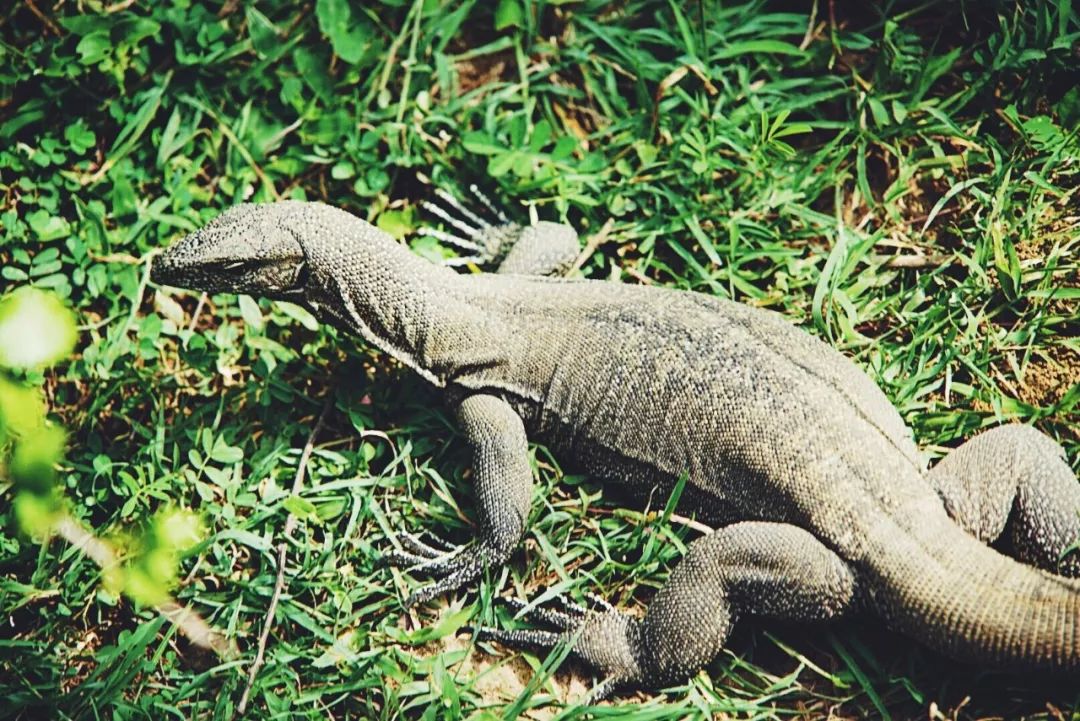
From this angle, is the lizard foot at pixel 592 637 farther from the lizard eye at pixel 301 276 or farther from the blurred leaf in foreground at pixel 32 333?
the blurred leaf in foreground at pixel 32 333

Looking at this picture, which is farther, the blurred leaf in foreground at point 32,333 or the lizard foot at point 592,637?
the lizard foot at point 592,637

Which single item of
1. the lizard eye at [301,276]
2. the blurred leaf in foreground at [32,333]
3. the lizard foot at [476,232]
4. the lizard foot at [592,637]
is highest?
the blurred leaf in foreground at [32,333]

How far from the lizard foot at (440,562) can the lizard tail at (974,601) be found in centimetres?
148

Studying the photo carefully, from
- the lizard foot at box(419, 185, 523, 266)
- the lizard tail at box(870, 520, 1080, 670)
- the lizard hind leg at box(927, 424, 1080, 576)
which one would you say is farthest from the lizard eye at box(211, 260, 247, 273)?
the lizard hind leg at box(927, 424, 1080, 576)

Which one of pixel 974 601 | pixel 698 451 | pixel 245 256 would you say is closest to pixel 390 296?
pixel 245 256

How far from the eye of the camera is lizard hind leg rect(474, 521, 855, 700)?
3.38 meters

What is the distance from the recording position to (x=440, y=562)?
156 inches

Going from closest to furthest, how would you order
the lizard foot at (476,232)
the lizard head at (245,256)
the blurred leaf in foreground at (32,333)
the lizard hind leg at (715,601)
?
the blurred leaf in foreground at (32,333)
the lizard hind leg at (715,601)
the lizard head at (245,256)
the lizard foot at (476,232)

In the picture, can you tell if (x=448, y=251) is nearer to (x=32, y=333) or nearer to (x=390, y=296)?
(x=390, y=296)

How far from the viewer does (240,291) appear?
162 inches

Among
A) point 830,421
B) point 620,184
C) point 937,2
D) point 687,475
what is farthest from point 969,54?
point 687,475

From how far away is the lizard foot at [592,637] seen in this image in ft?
11.8

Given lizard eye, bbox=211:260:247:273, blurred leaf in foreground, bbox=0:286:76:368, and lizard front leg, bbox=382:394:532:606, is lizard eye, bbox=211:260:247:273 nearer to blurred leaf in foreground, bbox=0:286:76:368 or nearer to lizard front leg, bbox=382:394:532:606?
lizard front leg, bbox=382:394:532:606

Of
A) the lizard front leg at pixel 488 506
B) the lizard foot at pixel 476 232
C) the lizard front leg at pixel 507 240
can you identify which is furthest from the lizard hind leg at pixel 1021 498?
the lizard foot at pixel 476 232
